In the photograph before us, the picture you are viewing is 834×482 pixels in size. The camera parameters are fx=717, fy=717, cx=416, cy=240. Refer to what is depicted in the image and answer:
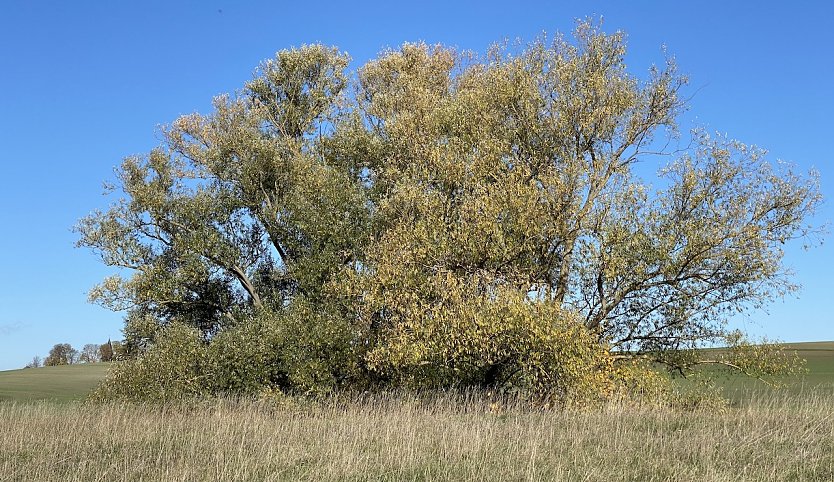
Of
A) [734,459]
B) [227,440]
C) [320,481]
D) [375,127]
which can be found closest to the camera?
[320,481]

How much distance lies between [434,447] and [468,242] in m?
8.90

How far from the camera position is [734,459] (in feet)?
39.7

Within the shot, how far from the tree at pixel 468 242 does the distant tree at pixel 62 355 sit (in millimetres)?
107510

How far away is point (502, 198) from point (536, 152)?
3.28 metres

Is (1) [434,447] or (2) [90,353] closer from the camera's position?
(1) [434,447]

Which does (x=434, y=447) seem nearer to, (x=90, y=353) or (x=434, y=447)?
(x=434, y=447)

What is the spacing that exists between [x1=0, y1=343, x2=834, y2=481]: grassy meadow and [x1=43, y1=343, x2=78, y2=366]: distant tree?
117447mm

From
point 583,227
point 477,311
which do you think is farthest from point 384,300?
point 583,227

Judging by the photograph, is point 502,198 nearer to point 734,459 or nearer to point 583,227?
point 583,227

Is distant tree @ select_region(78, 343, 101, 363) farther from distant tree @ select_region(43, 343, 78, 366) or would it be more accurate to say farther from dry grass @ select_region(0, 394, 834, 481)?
dry grass @ select_region(0, 394, 834, 481)

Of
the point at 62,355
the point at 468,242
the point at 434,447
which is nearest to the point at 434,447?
the point at 434,447

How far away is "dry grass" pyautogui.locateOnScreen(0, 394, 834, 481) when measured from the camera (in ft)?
37.2

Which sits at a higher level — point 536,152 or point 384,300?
point 536,152

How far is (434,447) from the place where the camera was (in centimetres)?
1366
